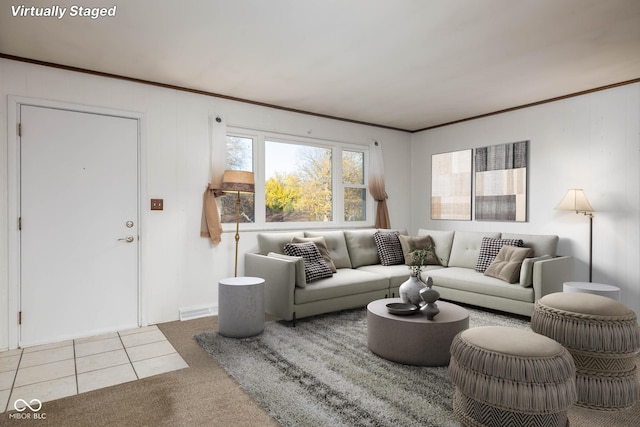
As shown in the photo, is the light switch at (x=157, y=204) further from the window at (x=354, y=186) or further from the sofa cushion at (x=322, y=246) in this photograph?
the window at (x=354, y=186)

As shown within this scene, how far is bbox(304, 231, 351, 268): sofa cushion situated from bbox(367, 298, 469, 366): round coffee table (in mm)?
1734

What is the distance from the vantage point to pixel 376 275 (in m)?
4.25

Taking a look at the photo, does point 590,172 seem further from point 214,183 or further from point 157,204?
point 157,204

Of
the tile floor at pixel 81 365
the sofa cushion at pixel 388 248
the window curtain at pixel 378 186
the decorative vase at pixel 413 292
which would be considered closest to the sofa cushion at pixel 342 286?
the sofa cushion at pixel 388 248

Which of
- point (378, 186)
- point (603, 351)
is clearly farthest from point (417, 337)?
point (378, 186)

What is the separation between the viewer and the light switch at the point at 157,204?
380cm

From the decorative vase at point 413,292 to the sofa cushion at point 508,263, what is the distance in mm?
1333

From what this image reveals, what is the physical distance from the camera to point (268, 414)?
2.08m

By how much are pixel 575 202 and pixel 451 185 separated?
179 cm

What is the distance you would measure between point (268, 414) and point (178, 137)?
2970 mm

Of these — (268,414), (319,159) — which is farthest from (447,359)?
(319,159)

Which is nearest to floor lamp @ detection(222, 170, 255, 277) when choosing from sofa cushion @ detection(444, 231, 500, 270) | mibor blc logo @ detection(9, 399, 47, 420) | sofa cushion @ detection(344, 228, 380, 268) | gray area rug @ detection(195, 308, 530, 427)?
gray area rug @ detection(195, 308, 530, 427)

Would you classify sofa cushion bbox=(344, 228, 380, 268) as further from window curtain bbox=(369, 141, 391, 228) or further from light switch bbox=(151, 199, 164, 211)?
light switch bbox=(151, 199, 164, 211)

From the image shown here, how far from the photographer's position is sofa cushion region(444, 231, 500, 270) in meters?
4.59
